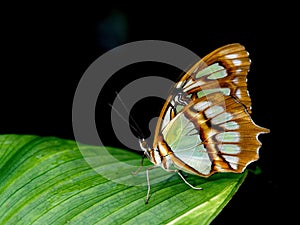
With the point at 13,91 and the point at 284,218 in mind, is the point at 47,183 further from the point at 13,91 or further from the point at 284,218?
the point at 13,91

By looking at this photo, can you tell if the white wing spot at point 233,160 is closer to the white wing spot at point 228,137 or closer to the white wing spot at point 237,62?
the white wing spot at point 228,137

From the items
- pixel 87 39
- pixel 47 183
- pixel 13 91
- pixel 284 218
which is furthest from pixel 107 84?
pixel 47 183

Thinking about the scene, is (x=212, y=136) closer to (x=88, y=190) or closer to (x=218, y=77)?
(x=218, y=77)

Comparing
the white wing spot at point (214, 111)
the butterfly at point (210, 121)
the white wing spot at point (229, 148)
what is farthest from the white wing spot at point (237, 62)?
the white wing spot at point (229, 148)

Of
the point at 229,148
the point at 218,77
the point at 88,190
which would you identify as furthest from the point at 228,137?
the point at 88,190

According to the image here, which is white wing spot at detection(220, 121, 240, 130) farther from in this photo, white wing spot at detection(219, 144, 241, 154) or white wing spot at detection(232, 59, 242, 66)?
white wing spot at detection(232, 59, 242, 66)

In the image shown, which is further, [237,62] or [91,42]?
[91,42]
